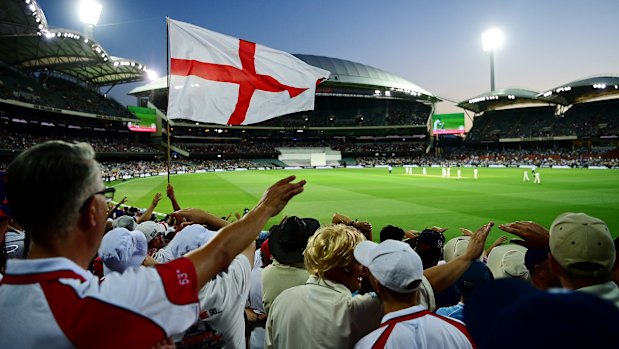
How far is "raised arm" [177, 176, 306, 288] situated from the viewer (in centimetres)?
160

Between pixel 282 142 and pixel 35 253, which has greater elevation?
pixel 282 142

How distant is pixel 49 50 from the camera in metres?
44.0

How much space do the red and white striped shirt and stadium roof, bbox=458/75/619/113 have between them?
248 ft

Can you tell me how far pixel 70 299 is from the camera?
136 centimetres

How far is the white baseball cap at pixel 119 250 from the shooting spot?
10.5 feet

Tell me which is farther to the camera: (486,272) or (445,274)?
(486,272)

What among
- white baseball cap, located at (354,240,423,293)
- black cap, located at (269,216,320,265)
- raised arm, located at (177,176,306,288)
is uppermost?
raised arm, located at (177,176,306,288)

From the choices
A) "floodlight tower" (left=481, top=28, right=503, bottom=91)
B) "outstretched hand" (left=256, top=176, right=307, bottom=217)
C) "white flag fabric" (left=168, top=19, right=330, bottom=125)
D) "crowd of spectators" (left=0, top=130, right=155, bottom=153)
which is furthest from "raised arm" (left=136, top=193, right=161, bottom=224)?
"floodlight tower" (left=481, top=28, right=503, bottom=91)

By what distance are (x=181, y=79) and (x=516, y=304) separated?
700 cm

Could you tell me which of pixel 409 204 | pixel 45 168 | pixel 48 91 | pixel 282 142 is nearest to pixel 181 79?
pixel 45 168

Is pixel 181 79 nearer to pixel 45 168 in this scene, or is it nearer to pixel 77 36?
pixel 45 168

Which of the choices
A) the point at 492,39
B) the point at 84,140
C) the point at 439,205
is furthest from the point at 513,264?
the point at 492,39

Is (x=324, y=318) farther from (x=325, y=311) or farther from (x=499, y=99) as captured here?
(x=499, y=99)

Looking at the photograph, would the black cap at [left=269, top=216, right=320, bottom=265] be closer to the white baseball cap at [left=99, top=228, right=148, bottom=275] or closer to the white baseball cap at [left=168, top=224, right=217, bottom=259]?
A: the white baseball cap at [left=168, top=224, right=217, bottom=259]
